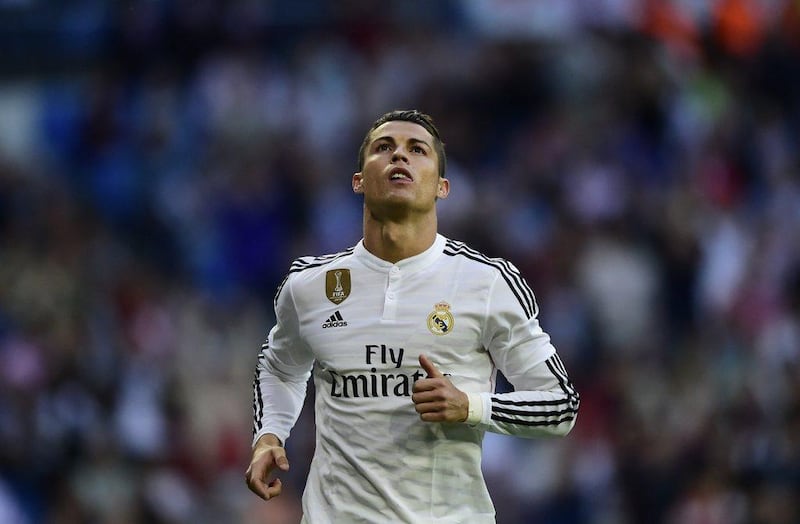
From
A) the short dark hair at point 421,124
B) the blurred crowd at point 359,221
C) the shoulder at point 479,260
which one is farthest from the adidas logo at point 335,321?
the blurred crowd at point 359,221

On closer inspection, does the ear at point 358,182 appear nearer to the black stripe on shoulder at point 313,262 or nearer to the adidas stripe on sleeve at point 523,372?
the black stripe on shoulder at point 313,262

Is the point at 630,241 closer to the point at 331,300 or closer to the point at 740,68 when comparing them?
the point at 740,68

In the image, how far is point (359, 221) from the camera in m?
12.1

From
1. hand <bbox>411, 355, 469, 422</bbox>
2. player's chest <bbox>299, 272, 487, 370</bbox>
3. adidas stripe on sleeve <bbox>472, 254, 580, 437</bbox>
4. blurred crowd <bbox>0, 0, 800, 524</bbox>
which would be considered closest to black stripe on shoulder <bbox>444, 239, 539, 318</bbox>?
adidas stripe on sleeve <bbox>472, 254, 580, 437</bbox>

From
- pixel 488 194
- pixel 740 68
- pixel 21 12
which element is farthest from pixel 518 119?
pixel 21 12

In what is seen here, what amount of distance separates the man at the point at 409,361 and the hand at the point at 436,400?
0.02 m

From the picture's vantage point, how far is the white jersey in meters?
5.16

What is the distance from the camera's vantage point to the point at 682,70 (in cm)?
1343

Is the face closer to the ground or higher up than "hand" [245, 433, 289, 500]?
higher up

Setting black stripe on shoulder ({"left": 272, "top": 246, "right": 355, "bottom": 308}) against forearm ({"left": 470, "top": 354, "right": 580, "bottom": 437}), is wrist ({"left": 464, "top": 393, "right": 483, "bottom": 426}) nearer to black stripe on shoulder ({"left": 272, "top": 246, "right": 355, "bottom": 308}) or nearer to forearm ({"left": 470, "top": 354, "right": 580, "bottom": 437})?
forearm ({"left": 470, "top": 354, "right": 580, "bottom": 437})

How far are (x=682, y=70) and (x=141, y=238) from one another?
16.4ft

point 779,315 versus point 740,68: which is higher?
point 740,68

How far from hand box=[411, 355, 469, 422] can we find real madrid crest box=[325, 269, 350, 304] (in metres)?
0.62

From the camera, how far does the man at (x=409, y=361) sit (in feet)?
16.9
